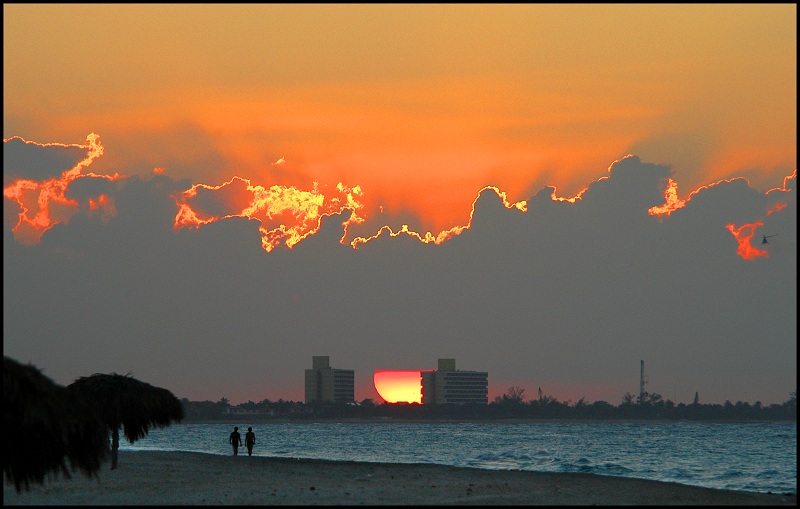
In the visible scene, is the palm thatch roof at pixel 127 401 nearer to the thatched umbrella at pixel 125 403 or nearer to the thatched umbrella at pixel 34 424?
the thatched umbrella at pixel 125 403

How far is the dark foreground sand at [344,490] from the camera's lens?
2761 cm

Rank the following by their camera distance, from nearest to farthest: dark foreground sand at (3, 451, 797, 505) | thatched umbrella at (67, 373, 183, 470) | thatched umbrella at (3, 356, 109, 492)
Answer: thatched umbrella at (3, 356, 109, 492) < dark foreground sand at (3, 451, 797, 505) < thatched umbrella at (67, 373, 183, 470)

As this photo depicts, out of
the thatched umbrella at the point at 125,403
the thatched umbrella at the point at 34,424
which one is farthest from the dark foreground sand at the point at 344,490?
the thatched umbrella at the point at 34,424

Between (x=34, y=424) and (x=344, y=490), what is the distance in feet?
42.3

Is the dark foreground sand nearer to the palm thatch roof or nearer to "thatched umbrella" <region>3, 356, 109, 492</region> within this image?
the palm thatch roof

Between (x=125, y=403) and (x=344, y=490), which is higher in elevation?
(x=125, y=403)

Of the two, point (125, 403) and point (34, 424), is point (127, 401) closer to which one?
point (125, 403)

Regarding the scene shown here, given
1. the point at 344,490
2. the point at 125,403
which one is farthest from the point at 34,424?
the point at 125,403

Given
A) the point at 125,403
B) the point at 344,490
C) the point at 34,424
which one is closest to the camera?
the point at 34,424

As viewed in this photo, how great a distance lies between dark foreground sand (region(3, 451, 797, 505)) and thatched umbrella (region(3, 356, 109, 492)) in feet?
16.5

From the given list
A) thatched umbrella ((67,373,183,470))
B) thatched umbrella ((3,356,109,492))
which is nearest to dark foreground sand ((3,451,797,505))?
thatched umbrella ((67,373,183,470))

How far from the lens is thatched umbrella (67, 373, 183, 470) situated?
3794 cm

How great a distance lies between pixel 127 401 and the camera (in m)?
38.4

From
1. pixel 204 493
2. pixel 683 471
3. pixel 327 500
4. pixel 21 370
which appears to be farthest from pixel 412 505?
pixel 683 471
